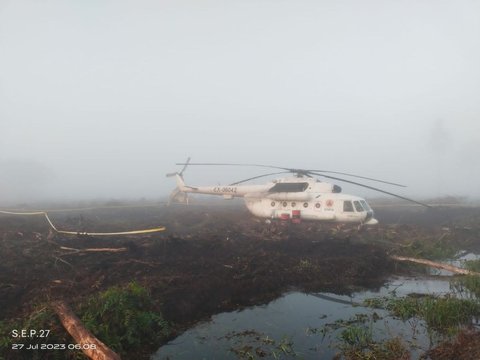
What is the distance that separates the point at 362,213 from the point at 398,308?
38.1ft

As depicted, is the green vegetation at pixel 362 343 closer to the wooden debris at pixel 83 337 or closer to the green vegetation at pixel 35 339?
the wooden debris at pixel 83 337

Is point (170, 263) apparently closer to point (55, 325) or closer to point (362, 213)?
point (55, 325)

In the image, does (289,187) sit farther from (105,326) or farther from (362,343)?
(105,326)

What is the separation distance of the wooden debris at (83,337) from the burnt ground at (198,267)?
1.53 m

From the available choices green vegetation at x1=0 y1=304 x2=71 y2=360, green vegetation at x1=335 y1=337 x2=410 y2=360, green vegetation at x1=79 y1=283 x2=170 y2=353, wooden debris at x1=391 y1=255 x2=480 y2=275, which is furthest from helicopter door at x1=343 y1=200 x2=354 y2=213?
green vegetation at x1=0 y1=304 x2=71 y2=360

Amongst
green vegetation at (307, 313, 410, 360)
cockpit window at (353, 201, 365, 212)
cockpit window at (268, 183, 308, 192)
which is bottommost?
green vegetation at (307, 313, 410, 360)

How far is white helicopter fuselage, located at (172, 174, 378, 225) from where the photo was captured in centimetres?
2002

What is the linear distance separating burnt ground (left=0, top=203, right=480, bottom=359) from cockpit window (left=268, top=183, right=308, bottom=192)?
3524mm


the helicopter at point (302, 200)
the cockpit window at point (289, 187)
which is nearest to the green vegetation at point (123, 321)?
the helicopter at point (302, 200)

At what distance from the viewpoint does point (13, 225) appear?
18141 mm

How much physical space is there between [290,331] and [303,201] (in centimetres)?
1368

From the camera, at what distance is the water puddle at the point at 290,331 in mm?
6902

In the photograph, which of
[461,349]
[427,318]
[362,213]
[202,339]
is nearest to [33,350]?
[202,339]

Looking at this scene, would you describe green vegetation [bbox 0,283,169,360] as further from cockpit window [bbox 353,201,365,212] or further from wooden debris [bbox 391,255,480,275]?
cockpit window [bbox 353,201,365,212]
